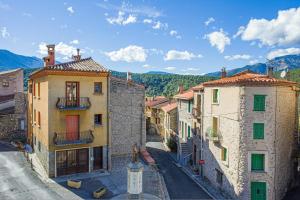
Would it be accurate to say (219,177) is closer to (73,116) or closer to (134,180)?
(134,180)

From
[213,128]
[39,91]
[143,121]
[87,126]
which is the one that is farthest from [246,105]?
[39,91]

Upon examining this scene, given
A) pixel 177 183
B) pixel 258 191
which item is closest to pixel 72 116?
pixel 177 183

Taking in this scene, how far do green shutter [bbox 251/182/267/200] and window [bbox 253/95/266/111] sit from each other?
266 inches

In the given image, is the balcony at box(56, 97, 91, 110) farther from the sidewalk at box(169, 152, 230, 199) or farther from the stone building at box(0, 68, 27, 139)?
the stone building at box(0, 68, 27, 139)

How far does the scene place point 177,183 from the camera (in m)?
31.2

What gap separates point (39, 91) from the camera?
30.0 m

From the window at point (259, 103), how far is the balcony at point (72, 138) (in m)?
15.3

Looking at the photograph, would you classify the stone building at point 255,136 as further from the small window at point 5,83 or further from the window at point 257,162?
the small window at point 5,83

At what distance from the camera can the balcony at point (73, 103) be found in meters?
26.4

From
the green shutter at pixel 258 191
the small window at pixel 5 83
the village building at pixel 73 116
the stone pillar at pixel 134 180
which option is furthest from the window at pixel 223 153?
the small window at pixel 5 83

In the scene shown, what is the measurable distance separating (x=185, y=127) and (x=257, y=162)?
1601 centimetres

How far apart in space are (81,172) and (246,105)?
54.2ft

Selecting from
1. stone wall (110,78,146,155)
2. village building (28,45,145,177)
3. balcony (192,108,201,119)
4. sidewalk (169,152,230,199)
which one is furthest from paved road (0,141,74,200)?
balcony (192,108,201,119)

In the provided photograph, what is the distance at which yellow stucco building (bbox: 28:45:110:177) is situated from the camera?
2644 cm
